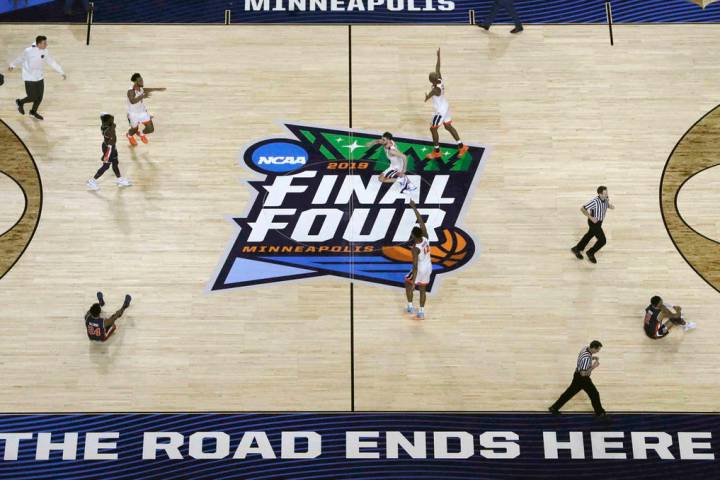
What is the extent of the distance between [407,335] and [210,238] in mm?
4584

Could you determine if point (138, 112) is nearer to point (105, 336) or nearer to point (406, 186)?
point (105, 336)

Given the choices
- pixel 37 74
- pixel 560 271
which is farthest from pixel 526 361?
pixel 37 74

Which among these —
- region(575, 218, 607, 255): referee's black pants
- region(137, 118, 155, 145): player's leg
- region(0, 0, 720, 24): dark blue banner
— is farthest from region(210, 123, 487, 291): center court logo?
region(0, 0, 720, 24): dark blue banner

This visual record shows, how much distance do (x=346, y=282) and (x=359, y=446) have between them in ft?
11.7

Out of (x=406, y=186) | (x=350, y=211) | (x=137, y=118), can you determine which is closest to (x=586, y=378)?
(x=406, y=186)

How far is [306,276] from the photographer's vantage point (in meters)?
21.0

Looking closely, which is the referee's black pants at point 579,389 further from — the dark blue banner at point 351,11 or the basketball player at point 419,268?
the dark blue banner at point 351,11

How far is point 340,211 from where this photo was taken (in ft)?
72.2

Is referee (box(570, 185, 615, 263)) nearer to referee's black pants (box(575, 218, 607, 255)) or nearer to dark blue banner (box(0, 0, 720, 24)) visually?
referee's black pants (box(575, 218, 607, 255))

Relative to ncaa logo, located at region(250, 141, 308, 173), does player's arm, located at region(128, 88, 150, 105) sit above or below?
above

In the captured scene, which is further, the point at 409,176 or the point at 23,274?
the point at 409,176

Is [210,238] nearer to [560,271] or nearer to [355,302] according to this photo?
[355,302]

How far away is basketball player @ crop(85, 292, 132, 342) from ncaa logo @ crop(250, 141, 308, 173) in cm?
441

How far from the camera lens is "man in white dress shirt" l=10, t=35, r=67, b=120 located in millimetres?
23047
